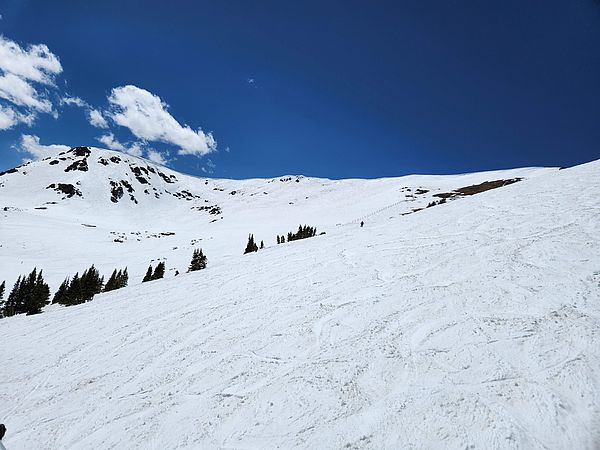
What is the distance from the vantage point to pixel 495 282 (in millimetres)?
9406

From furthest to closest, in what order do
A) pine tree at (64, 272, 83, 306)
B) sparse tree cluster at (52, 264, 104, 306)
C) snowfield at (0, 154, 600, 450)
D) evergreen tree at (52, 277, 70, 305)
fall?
1. evergreen tree at (52, 277, 70, 305)
2. sparse tree cluster at (52, 264, 104, 306)
3. pine tree at (64, 272, 83, 306)
4. snowfield at (0, 154, 600, 450)

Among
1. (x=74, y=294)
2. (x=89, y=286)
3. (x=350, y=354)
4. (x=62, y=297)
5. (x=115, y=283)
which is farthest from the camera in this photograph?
(x=115, y=283)

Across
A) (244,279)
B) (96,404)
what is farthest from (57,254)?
(96,404)

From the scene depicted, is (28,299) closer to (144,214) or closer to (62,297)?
(62,297)

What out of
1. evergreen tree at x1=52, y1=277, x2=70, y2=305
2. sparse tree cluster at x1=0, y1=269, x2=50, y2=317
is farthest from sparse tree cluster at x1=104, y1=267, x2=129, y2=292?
sparse tree cluster at x1=0, y1=269, x2=50, y2=317

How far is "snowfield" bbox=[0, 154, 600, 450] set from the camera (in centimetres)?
491

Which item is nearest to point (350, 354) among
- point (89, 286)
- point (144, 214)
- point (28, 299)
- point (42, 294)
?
point (89, 286)

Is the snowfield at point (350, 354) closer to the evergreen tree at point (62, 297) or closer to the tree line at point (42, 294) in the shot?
the tree line at point (42, 294)

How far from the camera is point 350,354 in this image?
697cm

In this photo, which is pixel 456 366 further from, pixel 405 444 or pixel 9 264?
pixel 9 264

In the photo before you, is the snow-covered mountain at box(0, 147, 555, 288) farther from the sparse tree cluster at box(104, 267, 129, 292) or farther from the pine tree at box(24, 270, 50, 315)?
the pine tree at box(24, 270, 50, 315)

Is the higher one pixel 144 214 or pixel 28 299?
pixel 144 214

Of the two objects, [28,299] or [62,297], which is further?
[62,297]

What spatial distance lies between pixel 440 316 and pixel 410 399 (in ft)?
10.9
